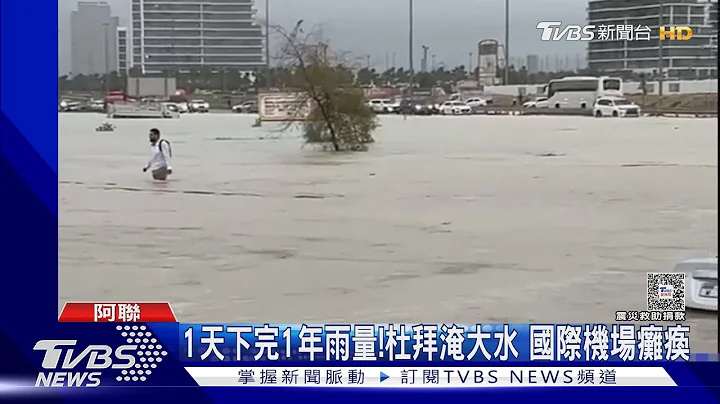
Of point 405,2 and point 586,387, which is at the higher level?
point 405,2

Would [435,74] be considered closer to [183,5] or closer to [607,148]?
[607,148]

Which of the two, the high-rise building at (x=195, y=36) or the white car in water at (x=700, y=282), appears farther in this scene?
the high-rise building at (x=195, y=36)

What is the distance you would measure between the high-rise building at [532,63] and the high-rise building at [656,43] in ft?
0.49

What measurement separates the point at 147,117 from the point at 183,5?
0.35m

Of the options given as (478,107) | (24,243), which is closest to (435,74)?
(478,107)

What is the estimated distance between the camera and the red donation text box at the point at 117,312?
313cm

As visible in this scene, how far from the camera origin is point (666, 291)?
3102 mm

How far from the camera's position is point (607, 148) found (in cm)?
321

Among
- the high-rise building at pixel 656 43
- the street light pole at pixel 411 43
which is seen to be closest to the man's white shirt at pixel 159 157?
the street light pole at pixel 411 43

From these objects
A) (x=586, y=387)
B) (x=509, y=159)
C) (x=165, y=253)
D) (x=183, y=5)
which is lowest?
(x=586, y=387)

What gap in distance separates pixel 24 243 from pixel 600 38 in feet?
5.68

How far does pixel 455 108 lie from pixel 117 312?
3.78 feet

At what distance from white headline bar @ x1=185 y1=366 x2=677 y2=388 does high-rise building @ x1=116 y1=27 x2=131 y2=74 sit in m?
0.90

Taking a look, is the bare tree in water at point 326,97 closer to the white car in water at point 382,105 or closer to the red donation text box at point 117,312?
the white car in water at point 382,105
